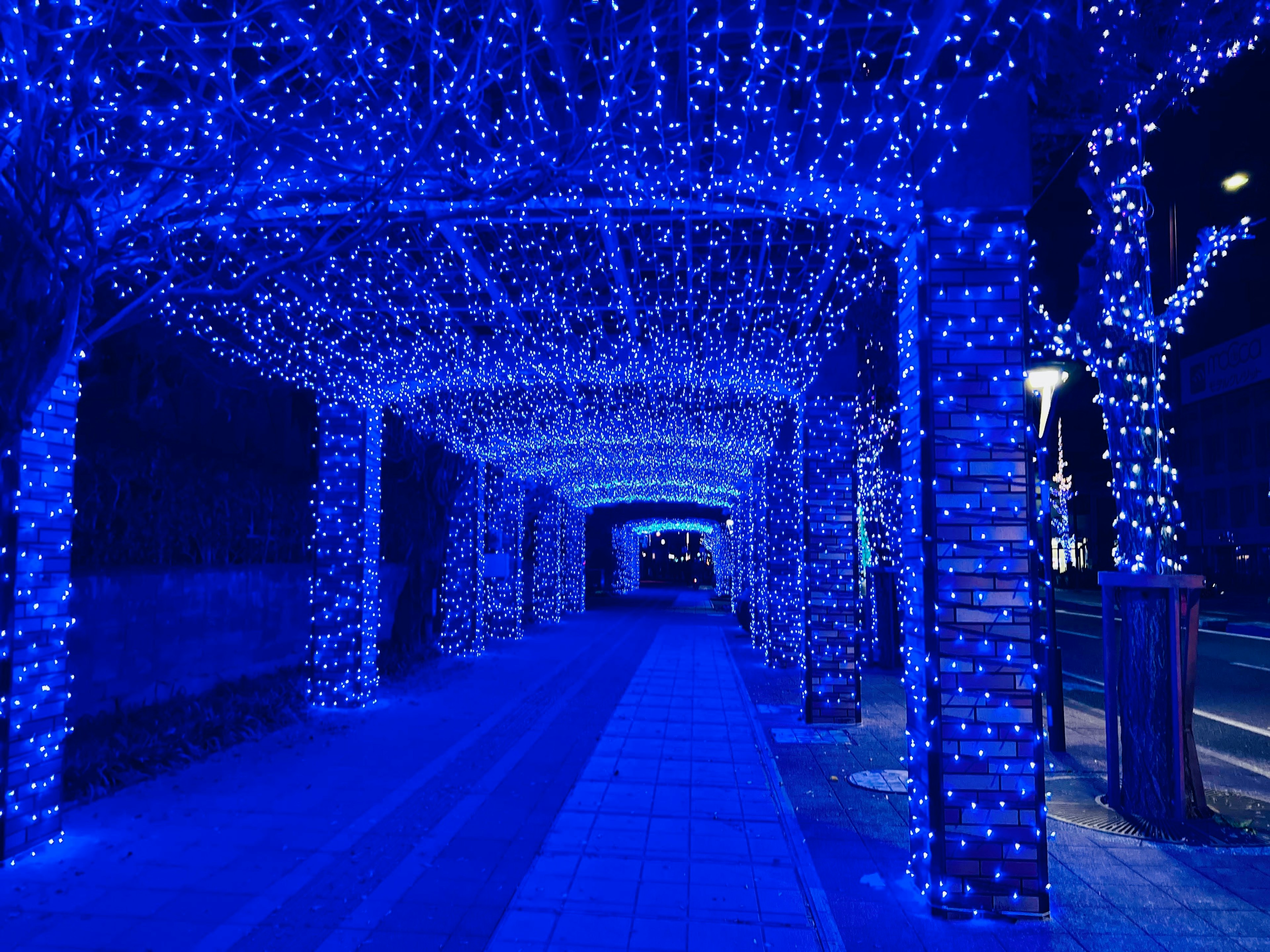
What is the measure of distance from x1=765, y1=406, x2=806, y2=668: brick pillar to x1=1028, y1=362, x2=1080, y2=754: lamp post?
179 inches

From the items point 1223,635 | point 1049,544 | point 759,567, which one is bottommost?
point 1223,635

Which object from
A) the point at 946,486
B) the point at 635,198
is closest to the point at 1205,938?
the point at 946,486

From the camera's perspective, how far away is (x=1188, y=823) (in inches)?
225

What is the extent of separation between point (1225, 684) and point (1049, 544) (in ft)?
23.6

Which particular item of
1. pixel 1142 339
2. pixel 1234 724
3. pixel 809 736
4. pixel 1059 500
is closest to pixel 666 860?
pixel 809 736

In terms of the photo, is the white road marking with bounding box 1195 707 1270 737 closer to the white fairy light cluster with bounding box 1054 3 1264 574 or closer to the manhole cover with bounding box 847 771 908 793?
the white fairy light cluster with bounding box 1054 3 1264 574

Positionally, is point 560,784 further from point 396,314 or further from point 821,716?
point 396,314

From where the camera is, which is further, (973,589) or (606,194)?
(606,194)

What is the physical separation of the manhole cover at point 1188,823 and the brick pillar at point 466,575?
11482 millimetres

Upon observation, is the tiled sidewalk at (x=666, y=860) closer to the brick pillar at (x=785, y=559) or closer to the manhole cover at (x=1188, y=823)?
the manhole cover at (x=1188, y=823)

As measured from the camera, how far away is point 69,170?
4148 mm

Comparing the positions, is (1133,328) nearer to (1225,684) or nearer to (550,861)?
(550,861)

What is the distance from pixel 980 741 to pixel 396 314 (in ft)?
20.4

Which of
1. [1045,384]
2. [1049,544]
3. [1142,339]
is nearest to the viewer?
[1142,339]
